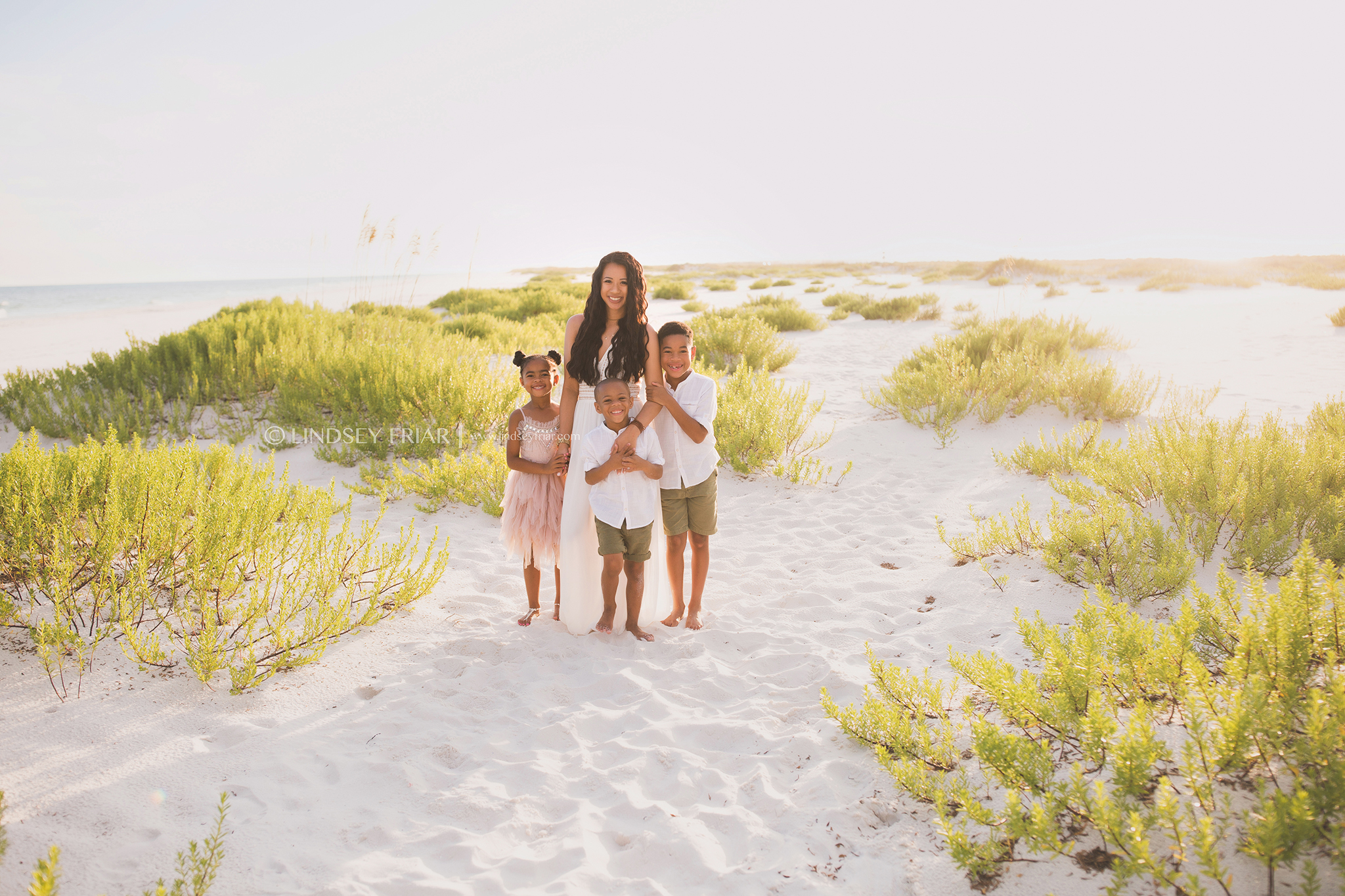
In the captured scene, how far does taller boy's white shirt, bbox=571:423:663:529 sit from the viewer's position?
319 centimetres

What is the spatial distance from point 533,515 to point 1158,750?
2.69 metres

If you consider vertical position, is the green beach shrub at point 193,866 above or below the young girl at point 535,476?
below

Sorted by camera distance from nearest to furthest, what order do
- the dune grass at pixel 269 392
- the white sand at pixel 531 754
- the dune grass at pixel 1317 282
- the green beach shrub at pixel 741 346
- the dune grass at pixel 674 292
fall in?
1. the white sand at pixel 531 754
2. the dune grass at pixel 269 392
3. the green beach shrub at pixel 741 346
4. the dune grass at pixel 1317 282
5. the dune grass at pixel 674 292

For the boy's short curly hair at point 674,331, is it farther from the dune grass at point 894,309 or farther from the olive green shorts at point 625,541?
the dune grass at point 894,309

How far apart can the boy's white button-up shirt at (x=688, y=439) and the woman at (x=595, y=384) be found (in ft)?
0.58

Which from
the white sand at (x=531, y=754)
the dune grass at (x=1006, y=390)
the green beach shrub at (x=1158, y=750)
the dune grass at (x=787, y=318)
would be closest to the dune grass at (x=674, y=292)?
the dune grass at (x=787, y=318)

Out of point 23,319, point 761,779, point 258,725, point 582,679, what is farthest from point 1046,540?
point 23,319

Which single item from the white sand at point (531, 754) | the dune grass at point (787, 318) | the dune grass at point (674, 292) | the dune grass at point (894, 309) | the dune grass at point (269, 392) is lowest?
the white sand at point (531, 754)

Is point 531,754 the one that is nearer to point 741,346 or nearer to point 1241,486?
point 1241,486

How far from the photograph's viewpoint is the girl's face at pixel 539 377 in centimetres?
329

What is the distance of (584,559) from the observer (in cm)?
342

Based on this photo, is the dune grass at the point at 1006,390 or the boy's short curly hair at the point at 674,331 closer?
the boy's short curly hair at the point at 674,331

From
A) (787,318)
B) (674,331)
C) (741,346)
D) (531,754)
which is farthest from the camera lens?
(787,318)

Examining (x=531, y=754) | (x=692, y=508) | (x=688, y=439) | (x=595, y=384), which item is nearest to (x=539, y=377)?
(x=595, y=384)
